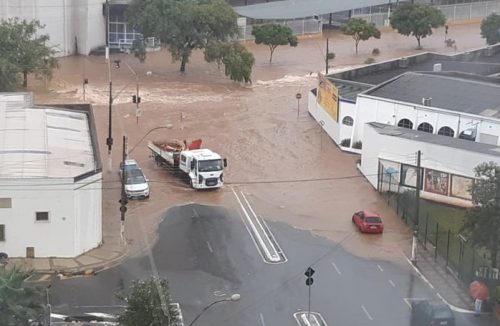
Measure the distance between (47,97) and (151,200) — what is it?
66.3 feet

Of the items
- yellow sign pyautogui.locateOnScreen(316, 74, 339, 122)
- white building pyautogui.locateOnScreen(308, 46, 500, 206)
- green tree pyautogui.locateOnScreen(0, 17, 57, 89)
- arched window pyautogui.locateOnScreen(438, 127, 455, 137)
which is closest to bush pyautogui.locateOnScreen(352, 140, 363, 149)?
white building pyautogui.locateOnScreen(308, 46, 500, 206)

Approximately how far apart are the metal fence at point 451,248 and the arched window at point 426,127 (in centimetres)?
571

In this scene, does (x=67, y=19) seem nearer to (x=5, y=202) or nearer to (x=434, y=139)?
(x=434, y=139)

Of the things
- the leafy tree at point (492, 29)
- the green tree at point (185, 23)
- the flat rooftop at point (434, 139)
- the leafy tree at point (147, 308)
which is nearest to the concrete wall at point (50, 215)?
the leafy tree at point (147, 308)

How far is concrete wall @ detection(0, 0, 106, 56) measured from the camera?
63.5 metres

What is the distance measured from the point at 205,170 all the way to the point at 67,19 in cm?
3382

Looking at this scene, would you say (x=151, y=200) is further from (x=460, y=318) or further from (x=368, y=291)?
(x=460, y=318)

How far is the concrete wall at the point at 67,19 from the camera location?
63.5 metres

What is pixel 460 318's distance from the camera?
24.8 meters

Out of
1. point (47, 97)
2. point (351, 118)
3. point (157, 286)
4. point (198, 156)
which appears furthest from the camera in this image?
point (47, 97)

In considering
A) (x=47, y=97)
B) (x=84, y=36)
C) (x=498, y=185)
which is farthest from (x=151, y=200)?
(x=84, y=36)

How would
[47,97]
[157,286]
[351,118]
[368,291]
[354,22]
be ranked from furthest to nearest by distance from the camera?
[354,22], [47,97], [351,118], [368,291], [157,286]

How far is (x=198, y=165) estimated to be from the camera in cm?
3575

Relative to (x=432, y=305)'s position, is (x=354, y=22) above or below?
above
